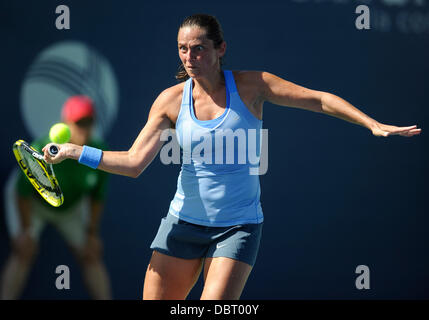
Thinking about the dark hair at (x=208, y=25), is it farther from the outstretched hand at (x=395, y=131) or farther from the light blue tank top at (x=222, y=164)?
the outstretched hand at (x=395, y=131)

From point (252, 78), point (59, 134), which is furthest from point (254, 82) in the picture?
point (59, 134)

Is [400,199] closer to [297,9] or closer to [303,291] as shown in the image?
[303,291]

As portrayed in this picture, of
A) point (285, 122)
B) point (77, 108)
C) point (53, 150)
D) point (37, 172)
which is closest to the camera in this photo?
point (53, 150)

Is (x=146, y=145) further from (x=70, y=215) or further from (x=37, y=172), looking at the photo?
(x=70, y=215)

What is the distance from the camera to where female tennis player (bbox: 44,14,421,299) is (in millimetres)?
3039

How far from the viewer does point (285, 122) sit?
16.7 feet

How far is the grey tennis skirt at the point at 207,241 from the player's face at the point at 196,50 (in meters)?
0.71

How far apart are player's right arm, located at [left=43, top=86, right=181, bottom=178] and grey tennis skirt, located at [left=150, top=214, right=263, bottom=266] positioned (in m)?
0.31

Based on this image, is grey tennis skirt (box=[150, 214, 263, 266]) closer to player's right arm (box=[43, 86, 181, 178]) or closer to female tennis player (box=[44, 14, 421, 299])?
female tennis player (box=[44, 14, 421, 299])

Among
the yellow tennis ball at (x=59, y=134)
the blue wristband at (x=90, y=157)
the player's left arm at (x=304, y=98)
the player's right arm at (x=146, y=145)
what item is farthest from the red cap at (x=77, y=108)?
the player's left arm at (x=304, y=98)

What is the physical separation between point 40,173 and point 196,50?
1024 millimetres

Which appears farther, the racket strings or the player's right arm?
the racket strings

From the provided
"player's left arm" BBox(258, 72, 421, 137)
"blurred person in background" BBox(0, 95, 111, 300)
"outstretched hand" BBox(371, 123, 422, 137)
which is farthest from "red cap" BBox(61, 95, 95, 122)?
"outstretched hand" BBox(371, 123, 422, 137)
